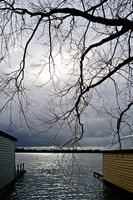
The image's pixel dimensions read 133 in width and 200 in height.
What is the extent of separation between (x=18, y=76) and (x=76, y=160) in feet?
5.84

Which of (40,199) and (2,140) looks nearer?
(40,199)

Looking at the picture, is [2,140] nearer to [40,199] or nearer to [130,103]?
[40,199]

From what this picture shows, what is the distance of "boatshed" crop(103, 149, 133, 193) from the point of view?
16.3 meters

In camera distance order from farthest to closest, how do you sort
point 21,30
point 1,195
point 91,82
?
point 1,195 < point 91,82 < point 21,30

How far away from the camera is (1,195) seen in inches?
678

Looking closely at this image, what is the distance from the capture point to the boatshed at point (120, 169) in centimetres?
1633

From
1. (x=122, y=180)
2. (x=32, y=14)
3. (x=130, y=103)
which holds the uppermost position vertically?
(x=32, y=14)

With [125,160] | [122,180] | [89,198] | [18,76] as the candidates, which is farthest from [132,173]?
[18,76]

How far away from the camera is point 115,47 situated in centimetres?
A: 466

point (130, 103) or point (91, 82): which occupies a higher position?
point (91, 82)

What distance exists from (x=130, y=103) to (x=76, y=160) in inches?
62.4

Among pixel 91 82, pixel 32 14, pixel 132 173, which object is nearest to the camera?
pixel 32 14

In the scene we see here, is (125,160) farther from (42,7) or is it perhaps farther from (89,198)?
(42,7)

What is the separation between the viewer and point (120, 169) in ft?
61.5
